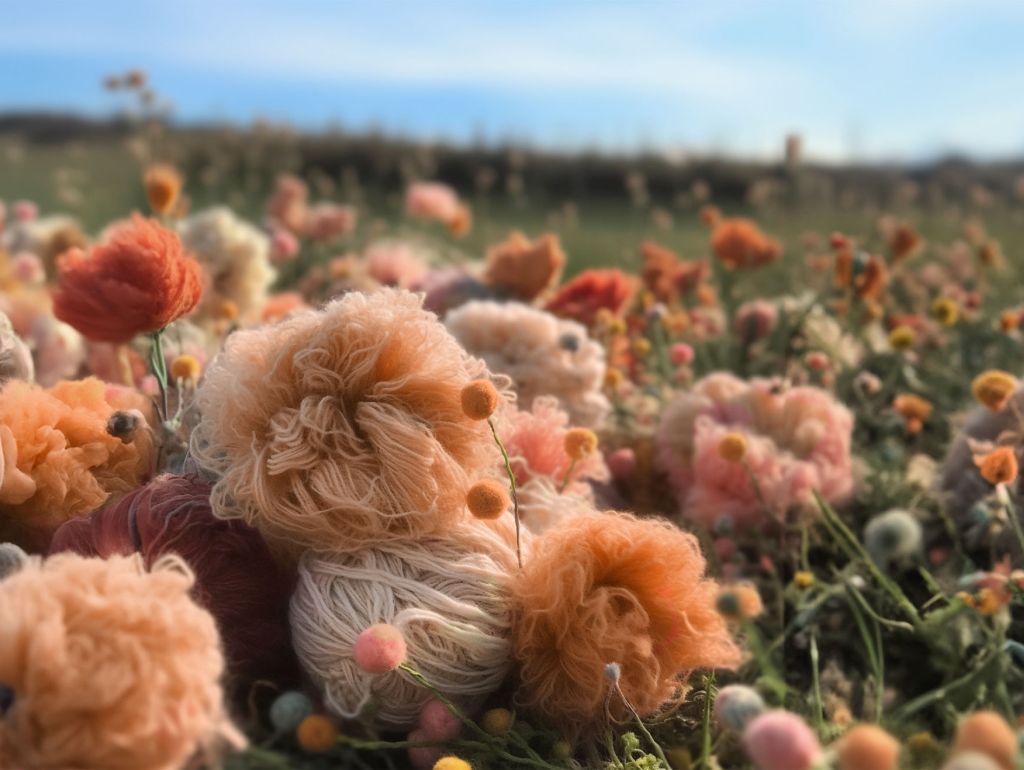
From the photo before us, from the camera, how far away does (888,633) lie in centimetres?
158

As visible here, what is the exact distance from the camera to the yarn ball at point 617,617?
114cm

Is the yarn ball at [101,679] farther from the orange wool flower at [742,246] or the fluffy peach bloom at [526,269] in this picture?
Answer: the orange wool flower at [742,246]

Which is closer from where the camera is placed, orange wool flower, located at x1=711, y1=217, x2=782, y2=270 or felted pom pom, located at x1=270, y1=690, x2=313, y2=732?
felted pom pom, located at x1=270, y1=690, x2=313, y2=732

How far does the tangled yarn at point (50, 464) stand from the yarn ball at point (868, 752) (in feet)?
3.22

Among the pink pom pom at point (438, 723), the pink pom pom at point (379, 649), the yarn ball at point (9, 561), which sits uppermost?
the yarn ball at point (9, 561)

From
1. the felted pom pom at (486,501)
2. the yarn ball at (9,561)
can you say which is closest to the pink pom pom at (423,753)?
the felted pom pom at (486,501)

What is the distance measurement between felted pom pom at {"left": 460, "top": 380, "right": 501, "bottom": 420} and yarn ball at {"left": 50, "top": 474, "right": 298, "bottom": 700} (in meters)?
0.32

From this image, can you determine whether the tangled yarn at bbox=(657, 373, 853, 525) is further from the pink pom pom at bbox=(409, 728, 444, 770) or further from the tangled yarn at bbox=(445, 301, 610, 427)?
the pink pom pom at bbox=(409, 728, 444, 770)

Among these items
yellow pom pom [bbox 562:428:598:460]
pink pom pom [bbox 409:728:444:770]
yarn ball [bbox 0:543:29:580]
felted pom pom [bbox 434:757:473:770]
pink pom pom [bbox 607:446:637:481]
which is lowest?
pink pom pom [bbox 409:728:444:770]

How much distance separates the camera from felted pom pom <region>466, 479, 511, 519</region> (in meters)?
1.13

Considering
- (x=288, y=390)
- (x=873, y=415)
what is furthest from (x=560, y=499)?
(x=873, y=415)

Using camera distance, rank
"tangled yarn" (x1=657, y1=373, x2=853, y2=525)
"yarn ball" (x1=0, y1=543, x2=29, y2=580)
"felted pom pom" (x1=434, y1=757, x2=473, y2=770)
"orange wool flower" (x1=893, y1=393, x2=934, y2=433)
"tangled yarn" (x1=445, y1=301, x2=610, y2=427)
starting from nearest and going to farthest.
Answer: "felted pom pom" (x1=434, y1=757, x2=473, y2=770), "yarn ball" (x1=0, y1=543, x2=29, y2=580), "tangled yarn" (x1=657, y1=373, x2=853, y2=525), "tangled yarn" (x1=445, y1=301, x2=610, y2=427), "orange wool flower" (x1=893, y1=393, x2=934, y2=433)

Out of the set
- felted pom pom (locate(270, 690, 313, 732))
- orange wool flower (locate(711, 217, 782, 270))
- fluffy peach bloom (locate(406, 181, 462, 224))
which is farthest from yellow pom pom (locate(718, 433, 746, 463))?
fluffy peach bloom (locate(406, 181, 462, 224))

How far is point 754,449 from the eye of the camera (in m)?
1.71
